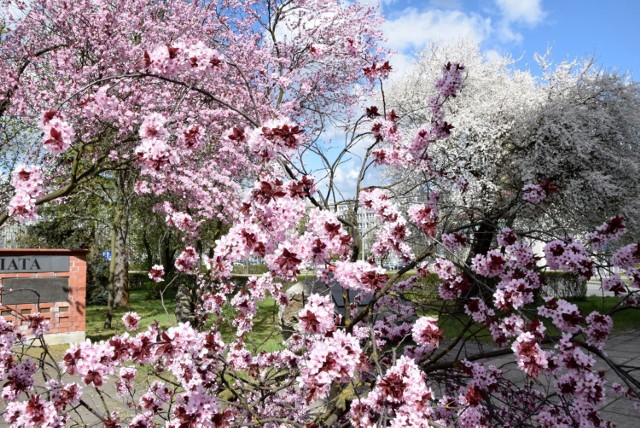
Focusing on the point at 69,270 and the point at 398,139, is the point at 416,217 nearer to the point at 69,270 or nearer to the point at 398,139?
the point at 398,139

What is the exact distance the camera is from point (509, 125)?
14797mm

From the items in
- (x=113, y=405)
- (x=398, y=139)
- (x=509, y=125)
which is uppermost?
(x=509, y=125)

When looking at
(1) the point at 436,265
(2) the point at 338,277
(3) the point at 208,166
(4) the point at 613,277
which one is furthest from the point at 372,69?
(3) the point at 208,166

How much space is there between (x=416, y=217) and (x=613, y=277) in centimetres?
137

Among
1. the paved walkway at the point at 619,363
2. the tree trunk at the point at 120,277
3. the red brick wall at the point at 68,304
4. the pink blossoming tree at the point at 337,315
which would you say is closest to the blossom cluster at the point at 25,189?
the pink blossoming tree at the point at 337,315

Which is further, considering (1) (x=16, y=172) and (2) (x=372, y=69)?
(2) (x=372, y=69)

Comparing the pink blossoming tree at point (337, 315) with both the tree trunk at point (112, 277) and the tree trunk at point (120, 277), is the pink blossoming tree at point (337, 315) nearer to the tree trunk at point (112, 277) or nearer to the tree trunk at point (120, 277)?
the tree trunk at point (112, 277)

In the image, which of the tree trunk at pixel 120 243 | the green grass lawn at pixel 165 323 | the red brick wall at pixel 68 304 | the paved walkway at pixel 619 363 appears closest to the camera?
the paved walkway at pixel 619 363

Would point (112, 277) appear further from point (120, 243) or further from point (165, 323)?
point (120, 243)

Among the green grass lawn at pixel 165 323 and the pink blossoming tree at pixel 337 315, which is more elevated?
the pink blossoming tree at pixel 337 315

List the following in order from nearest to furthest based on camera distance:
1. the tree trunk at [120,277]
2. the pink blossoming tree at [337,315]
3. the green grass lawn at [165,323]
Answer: the pink blossoming tree at [337,315] → the green grass lawn at [165,323] → the tree trunk at [120,277]

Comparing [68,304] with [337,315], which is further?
[68,304]

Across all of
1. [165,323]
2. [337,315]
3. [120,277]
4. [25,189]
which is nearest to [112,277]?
[165,323]

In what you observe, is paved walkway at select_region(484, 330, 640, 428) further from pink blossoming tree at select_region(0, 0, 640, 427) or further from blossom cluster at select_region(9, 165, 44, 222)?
blossom cluster at select_region(9, 165, 44, 222)
